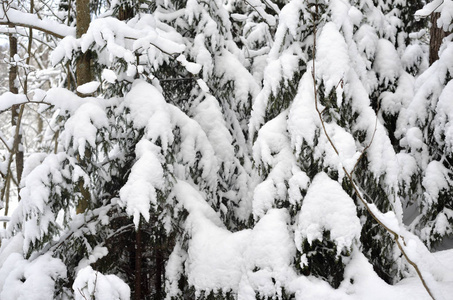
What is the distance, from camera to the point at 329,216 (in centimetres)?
290

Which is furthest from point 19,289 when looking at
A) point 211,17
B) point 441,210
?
point 441,210

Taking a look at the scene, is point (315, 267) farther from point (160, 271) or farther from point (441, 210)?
point (441, 210)

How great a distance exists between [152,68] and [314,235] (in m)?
2.68

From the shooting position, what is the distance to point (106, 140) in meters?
3.78

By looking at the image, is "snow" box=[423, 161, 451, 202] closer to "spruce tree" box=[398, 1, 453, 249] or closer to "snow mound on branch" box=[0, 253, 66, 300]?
"spruce tree" box=[398, 1, 453, 249]

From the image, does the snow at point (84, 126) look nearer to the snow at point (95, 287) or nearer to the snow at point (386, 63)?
the snow at point (95, 287)

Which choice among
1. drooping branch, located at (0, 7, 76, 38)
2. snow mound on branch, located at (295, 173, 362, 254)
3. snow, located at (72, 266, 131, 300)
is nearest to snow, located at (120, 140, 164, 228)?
snow, located at (72, 266, 131, 300)

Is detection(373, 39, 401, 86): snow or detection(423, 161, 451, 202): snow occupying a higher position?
detection(373, 39, 401, 86): snow

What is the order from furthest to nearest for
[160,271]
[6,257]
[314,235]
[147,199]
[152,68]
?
[160,271]
[152,68]
[6,257]
[147,199]
[314,235]

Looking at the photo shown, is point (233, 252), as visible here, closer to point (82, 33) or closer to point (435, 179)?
point (82, 33)

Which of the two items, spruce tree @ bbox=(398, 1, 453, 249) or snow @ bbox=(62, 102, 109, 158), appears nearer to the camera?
snow @ bbox=(62, 102, 109, 158)

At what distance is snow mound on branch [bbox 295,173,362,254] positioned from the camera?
2859 mm

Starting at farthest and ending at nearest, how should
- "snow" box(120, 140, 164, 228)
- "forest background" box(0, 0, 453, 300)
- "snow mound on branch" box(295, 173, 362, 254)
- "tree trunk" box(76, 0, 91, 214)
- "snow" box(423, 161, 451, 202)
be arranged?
"snow" box(423, 161, 451, 202) → "tree trunk" box(76, 0, 91, 214) → "snow" box(120, 140, 164, 228) → "forest background" box(0, 0, 453, 300) → "snow mound on branch" box(295, 173, 362, 254)

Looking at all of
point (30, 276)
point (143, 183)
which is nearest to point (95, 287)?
point (143, 183)
